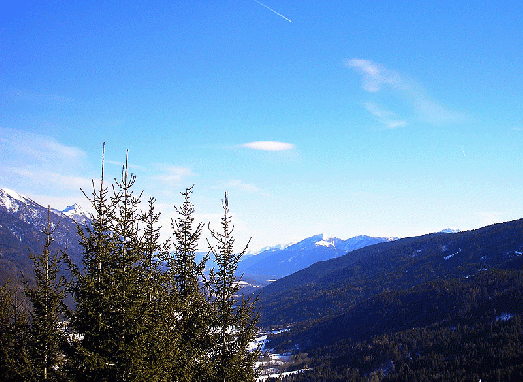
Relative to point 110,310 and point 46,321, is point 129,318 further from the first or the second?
point 46,321

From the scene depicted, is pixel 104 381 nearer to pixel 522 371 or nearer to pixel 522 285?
pixel 522 371

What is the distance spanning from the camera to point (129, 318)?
16000 mm

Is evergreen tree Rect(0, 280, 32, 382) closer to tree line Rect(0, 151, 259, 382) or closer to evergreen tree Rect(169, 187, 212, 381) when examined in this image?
tree line Rect(0, 151, 259, 382)

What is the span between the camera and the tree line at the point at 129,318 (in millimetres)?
15711

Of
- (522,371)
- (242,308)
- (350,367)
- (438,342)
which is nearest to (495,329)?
(438,342)

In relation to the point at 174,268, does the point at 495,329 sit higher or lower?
lower

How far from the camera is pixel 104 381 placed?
15.4 m

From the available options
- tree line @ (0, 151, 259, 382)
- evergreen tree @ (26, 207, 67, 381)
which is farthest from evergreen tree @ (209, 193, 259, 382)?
evergreen tree @ (26, 207, 67, 381)

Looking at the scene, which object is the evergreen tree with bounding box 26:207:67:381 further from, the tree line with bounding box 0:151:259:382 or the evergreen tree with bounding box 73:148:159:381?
the evergreen tree with bounding box 73:148:159:381

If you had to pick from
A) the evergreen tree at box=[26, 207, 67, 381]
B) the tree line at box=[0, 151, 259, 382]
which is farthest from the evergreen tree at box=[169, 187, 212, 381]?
the evergreen tree at box=[26, 207, 67, 381]

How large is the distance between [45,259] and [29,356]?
5396 mm

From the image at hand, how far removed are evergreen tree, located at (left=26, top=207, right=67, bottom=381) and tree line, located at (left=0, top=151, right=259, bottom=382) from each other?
58 millimetres

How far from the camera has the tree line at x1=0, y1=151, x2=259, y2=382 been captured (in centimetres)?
1571

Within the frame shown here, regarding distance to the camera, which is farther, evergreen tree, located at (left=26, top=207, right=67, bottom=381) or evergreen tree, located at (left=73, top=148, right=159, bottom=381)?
evergreen tree, located at (left=26, top=207, right=67, bottom=381)
